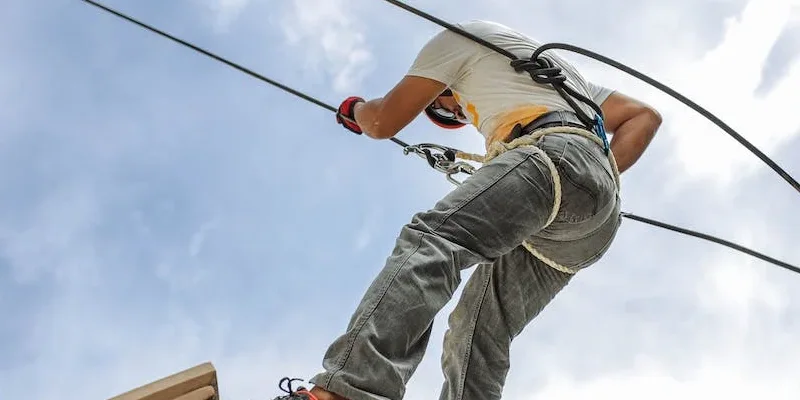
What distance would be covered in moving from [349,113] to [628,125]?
2.74 ft

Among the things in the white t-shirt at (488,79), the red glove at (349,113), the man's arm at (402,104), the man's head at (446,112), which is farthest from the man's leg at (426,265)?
the red glove at (349,113)

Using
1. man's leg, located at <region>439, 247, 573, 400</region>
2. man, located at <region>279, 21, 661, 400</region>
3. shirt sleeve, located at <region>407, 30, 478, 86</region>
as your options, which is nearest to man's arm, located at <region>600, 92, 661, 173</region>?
man, located at <region>279, 21, 661, 400</region>

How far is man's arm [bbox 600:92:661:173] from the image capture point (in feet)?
8.59

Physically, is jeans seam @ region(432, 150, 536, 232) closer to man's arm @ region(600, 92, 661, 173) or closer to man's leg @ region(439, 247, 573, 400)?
man's leg @ region(439, 247, 573, 400)

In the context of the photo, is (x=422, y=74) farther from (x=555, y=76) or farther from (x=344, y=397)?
(x=344, y=397)

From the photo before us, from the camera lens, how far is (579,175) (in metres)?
2.09

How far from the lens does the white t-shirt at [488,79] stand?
2240mm

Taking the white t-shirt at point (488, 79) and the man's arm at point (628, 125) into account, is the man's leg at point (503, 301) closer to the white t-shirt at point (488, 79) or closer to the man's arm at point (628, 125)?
the white t-shirt at point (488, 79)

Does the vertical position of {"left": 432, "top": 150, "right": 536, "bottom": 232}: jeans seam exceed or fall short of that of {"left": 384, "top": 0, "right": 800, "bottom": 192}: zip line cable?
it falls short

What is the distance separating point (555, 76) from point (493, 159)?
311 millimetres

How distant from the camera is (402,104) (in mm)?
2289

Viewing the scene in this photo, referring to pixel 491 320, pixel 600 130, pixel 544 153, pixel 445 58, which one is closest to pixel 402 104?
pixel 445 58

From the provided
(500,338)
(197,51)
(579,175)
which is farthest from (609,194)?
(197,51)

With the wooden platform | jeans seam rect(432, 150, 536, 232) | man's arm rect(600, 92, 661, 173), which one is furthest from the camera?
man's arm rect(600, 92, 661, 173)
